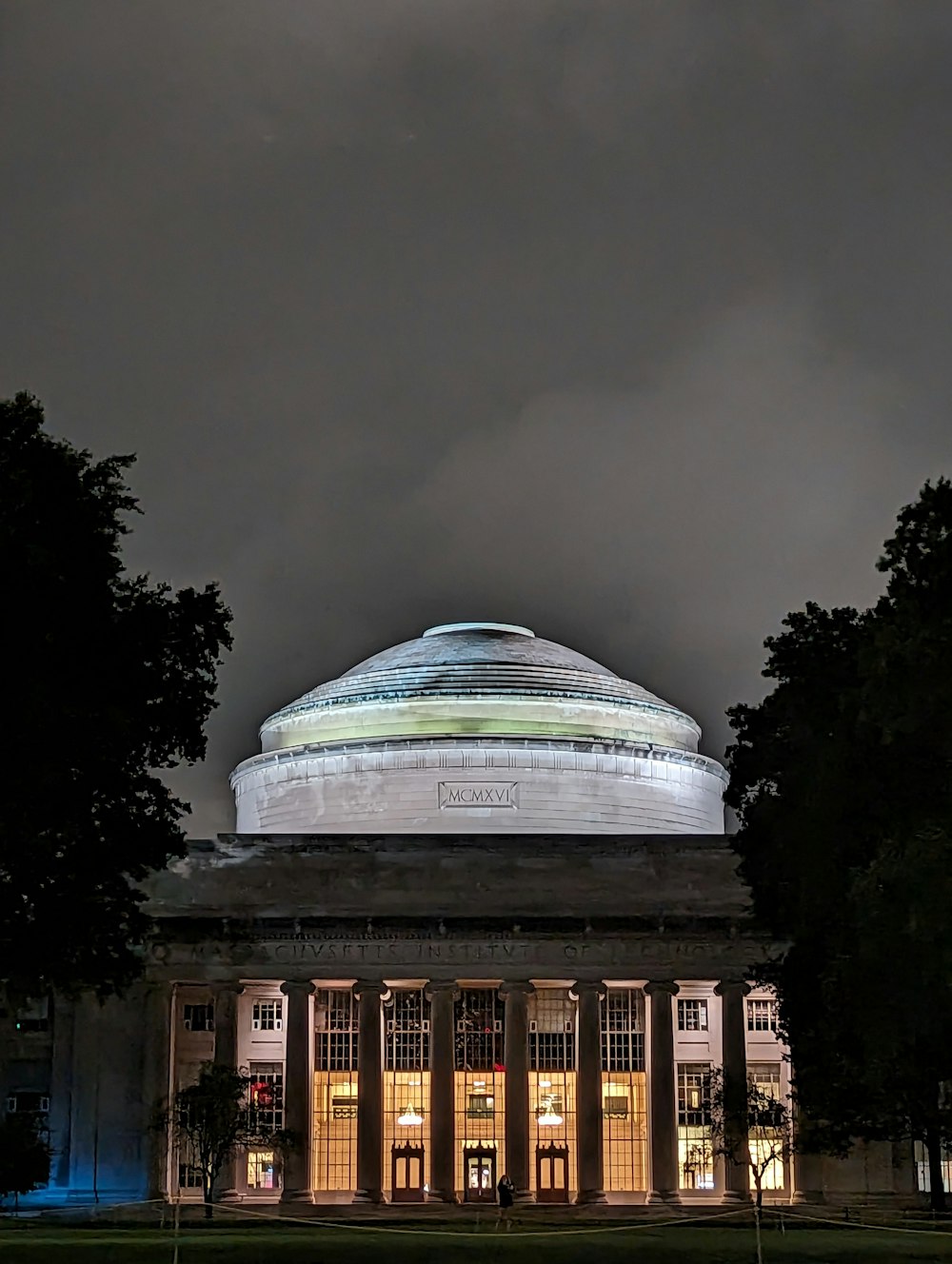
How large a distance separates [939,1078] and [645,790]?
4445cm

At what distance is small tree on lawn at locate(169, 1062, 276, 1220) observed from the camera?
223ft

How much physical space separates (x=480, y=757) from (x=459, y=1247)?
43888 mm

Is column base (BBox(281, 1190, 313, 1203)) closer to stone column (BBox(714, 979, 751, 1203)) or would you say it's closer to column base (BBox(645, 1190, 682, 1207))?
column base (BBox(645, 1190, 682, 1207))

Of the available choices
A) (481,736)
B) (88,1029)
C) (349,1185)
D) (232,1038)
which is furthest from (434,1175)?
(481,736)

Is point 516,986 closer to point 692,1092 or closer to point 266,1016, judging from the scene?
point 692,1092

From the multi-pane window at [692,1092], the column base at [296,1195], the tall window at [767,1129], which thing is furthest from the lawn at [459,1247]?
the multi-pane window at [692,1092]

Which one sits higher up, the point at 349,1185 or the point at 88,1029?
the point at 88,1029

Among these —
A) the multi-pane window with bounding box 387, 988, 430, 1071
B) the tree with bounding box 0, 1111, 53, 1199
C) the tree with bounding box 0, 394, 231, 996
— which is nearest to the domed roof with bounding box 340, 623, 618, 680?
the multi-pane window with bounding box 387, 988, 430, 1071

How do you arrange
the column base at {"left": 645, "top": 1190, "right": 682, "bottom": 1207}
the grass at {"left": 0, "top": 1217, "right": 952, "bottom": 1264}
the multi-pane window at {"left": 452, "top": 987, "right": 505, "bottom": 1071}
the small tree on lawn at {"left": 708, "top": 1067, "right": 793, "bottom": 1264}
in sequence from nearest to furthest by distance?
the grass at {"left": 0, "top": 1217, "right": 952, "bottom": 1264} < the small tree on lawn at {"left": 708, "top": 1067, "right": 793, "bottom": 1264} < the column base at {"left": 645, "top": 1190, "right": 682, "bottom": 1207} < the multi-pane window at {"left": 452, "top": 987, "right": 505, "bottom": 1071}

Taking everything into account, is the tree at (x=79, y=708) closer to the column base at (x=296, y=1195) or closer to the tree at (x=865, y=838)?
the tree at (x=865, y=838)

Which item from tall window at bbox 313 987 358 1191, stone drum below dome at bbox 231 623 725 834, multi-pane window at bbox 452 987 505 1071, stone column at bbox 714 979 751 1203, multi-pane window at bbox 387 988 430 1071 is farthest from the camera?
stone drum below dome at bbox 231 623 725 834

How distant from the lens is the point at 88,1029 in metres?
75.2

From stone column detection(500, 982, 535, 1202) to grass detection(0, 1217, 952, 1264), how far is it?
62.6ft

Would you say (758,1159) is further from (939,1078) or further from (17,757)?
(17,757)
